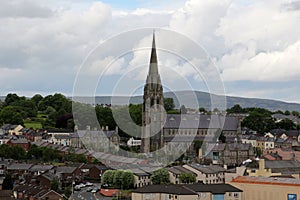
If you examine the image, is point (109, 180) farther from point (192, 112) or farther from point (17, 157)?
point (192, 112)

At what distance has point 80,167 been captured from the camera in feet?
157

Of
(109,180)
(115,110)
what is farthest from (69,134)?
(109,180)

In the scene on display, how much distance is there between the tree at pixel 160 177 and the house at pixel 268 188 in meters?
7.52

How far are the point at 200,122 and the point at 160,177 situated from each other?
3046 cm

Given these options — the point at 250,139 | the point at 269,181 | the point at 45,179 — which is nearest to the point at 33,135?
the point at 250,139

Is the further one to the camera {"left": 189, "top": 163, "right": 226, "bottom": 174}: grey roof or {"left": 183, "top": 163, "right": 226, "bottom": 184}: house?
{"left": 189, "top": 163, "right": 226, "bottom": 174}: grey roof

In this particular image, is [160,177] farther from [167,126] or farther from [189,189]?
[167,126]

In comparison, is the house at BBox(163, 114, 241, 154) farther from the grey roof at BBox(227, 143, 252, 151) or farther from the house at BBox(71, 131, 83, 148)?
the house at BBox(71, 131, 83, 148)

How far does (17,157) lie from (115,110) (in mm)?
22985

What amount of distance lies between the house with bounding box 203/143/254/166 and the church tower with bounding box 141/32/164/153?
326 inches

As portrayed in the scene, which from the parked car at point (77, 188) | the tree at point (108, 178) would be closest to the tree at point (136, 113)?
the parked car at point (77, 188)

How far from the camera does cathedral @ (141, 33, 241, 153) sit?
2403 inches

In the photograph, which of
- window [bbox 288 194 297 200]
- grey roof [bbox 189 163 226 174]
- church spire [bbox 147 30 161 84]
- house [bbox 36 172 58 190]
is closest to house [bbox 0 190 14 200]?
house [bbox 36 172 58 190]

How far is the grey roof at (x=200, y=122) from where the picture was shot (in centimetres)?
6744
